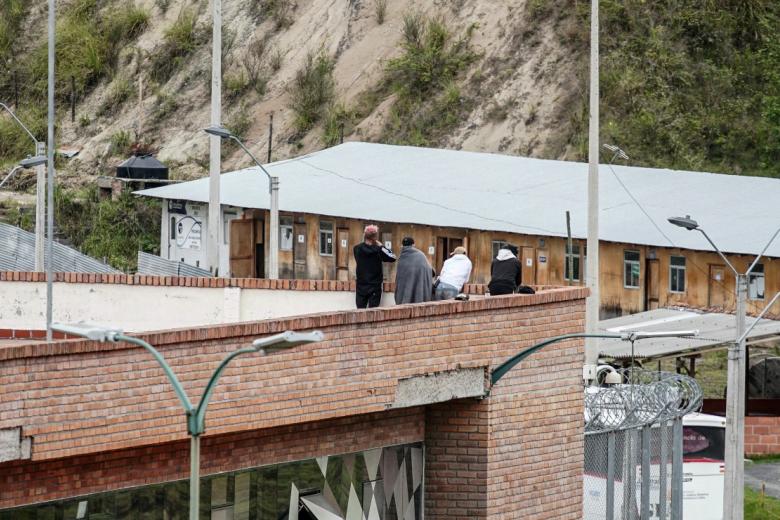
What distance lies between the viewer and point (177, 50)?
253ft

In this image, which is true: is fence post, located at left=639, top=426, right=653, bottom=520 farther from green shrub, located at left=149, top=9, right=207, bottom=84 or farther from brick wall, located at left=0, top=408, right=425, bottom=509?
green shrub, located at left=149, top=9, right=207, bottom=84

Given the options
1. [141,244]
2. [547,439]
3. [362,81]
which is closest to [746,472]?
[547,439]

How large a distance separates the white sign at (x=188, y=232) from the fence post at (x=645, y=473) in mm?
31548

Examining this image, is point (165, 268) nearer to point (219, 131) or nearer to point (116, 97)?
point (219, 131)

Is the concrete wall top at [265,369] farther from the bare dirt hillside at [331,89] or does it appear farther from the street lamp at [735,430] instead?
the bare dirt hillside at [331,89]

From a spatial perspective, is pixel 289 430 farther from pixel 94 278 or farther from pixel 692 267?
pixel 692 267

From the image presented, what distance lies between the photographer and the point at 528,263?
45281mm

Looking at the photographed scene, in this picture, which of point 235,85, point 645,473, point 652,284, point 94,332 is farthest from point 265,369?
point 235,85

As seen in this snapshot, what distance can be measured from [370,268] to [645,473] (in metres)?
4.88

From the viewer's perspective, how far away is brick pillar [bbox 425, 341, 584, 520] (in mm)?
20750

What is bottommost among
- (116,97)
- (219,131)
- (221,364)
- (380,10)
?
(221,364)

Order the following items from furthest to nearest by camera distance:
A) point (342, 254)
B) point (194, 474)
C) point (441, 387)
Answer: point (342, 254) → point (441, 387) → point (194, 474)

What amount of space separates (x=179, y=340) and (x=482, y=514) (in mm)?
5103

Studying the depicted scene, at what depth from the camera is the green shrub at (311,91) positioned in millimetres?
68312
